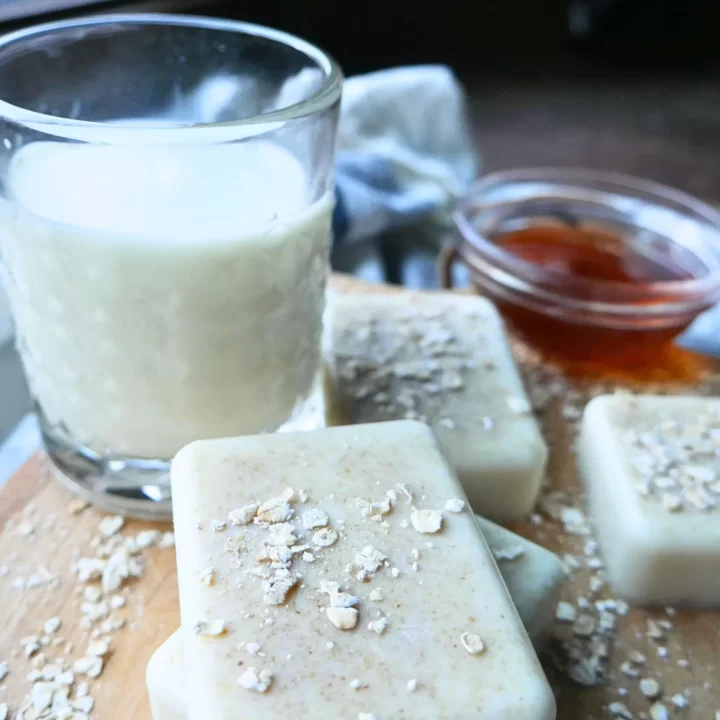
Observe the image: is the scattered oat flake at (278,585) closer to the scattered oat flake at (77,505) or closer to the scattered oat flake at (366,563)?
the scattered oat flake at (366,563)

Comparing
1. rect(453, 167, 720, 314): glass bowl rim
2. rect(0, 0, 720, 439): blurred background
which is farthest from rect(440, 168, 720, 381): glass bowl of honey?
rect(0, 0, 720, 439): blurred background

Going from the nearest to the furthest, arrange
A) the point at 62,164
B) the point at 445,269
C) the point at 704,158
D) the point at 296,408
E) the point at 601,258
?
the point at 62,164
the point at 296,408
the point at 601,258
the point at 445,269
the point at 704,158

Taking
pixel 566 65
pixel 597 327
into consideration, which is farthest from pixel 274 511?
pixel 566 65

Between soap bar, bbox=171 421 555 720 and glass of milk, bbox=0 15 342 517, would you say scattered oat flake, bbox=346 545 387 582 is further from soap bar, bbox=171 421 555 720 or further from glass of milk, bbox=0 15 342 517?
glass of milk, bbox=0 15 342 517

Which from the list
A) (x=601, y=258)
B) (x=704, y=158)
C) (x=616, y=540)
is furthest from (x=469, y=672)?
(x=704, y=158)

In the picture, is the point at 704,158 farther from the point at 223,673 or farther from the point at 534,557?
the point at 223,673

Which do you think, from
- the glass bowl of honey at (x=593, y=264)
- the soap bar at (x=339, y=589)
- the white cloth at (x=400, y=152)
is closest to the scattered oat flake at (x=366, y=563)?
the soap bar at (x=339, y=589)

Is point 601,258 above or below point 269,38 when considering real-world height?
below

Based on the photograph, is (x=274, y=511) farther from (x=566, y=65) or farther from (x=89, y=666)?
(x=566, y=65)
